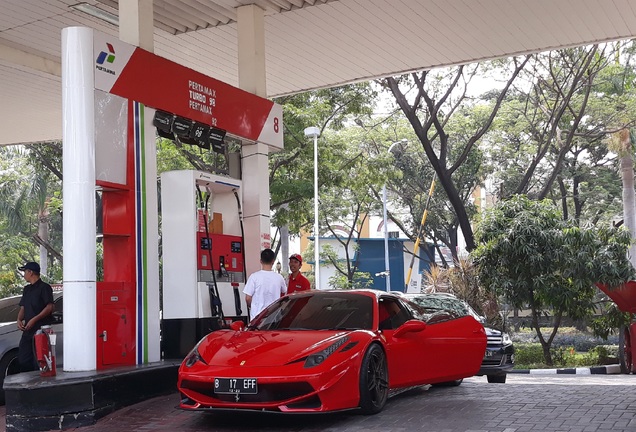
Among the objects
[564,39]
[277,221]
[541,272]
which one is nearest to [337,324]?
[564,39]

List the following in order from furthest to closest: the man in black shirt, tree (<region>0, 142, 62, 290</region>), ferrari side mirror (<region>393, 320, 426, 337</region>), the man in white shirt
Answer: tree (<region>0, 142, 62, 290</region>) → the man in white shirt → the man in black shirt → ferrari side mirror (<region>393, 320, 426, 337</region>)

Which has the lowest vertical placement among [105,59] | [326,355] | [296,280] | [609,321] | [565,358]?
[565,358]

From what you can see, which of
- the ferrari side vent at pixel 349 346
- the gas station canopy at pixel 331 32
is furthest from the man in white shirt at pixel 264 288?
the gas station canopy at pixel 331 32

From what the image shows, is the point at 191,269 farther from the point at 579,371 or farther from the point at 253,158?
the point at 579,371

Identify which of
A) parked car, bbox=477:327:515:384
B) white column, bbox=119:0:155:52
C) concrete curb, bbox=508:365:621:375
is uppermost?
white column, bbox=119:0:155:52

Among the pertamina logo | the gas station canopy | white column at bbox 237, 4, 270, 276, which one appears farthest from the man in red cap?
the gas station canopy

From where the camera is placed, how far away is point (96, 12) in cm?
1338

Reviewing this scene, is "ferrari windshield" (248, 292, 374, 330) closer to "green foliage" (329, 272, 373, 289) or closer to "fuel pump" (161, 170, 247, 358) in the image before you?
"fuel pump" (161, 170, 247, 358)

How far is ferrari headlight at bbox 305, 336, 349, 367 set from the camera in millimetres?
7191

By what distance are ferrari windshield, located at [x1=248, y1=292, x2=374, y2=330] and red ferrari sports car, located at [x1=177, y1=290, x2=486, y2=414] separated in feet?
0.03

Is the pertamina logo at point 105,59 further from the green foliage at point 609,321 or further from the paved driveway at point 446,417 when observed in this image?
the green foliage at point 609,321

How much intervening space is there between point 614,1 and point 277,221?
13.6 m

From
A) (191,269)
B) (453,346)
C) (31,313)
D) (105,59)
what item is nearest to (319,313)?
(453,346)

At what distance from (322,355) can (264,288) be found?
120 inches
